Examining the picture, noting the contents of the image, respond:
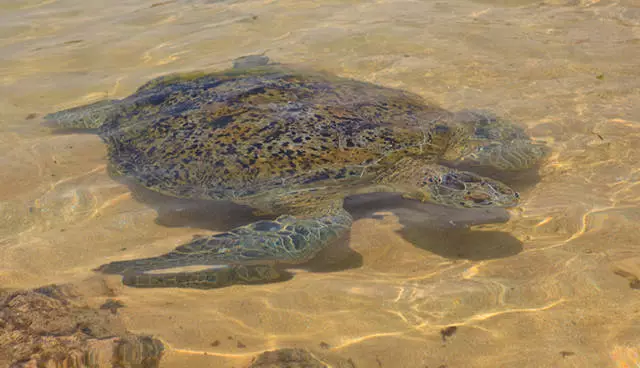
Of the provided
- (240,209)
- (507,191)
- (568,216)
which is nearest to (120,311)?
(240,209)

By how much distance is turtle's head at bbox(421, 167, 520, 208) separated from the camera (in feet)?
11.1

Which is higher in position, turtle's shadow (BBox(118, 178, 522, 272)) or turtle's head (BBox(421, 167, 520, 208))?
turtle's head (BBox(421, 167, 520, 208))

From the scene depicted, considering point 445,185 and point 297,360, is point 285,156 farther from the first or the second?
point 297,360

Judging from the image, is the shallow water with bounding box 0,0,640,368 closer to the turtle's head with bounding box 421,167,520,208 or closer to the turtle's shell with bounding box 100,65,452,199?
the turtle's head with bounding box 421,167,520,208

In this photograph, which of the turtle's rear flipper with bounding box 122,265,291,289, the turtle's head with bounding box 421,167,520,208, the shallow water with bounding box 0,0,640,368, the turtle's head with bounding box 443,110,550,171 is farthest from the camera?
the turtle's head with bounding box 443,110,550,171

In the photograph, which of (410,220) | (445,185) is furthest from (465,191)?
(410,220)

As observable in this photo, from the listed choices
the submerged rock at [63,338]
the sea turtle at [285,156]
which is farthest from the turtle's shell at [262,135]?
the submerged rock at [63,338]

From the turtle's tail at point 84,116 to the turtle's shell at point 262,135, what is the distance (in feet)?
1.22

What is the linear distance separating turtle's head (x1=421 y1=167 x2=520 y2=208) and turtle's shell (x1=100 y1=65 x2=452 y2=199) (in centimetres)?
44

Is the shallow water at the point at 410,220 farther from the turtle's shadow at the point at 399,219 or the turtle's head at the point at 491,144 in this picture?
the turtle's head at the point at 491,144

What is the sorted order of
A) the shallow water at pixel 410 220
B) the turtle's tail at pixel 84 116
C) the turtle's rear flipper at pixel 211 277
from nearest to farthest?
the shallow water at pixel 410 220 < the turtle's rear flipper at pixel 211 277 < the turtle's tail at pixel 84 116

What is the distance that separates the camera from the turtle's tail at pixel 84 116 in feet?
16.9

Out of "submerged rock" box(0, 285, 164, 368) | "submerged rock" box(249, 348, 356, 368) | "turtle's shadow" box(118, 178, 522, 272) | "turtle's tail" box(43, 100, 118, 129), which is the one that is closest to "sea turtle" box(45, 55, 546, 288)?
"turtle's shadow" box(118, 178, 522, 272)

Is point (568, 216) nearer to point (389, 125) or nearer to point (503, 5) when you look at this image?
point (389, 125)
